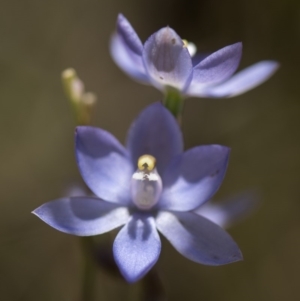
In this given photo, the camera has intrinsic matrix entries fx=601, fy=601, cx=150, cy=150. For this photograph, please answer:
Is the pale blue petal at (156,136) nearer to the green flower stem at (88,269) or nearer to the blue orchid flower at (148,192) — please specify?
the blue orchid flower at (148,192)

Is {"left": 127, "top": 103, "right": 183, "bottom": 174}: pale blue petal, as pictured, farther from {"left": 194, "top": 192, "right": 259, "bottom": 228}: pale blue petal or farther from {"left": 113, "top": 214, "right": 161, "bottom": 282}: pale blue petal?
{"left": 194, "top": 192, "right": 259, "bottom": 228}: pale blue petal

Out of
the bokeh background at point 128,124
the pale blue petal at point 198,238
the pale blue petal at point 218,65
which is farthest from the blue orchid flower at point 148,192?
the bokeh background at point 128,124

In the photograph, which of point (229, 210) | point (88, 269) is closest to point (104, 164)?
point (88, 269)

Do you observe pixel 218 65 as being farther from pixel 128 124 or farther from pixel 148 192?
pixel 128 124

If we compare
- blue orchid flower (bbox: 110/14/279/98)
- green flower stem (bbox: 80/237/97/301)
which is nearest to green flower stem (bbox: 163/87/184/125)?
blue orchid flower (bbox: 110/14/279/98)

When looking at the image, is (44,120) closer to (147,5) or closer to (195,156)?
(147,5)

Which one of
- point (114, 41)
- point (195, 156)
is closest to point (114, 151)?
point (195, 156)
